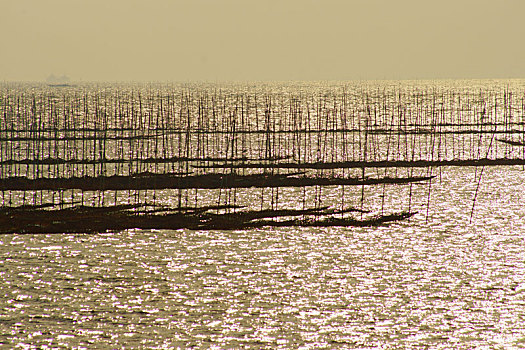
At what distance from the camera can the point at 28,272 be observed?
31406mm

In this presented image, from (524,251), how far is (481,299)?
9.24 metres

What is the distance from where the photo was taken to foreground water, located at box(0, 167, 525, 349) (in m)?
24.3

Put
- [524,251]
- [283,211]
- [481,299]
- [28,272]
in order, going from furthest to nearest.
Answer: [283,211] < [524,251] < [28,272] < [481,299]

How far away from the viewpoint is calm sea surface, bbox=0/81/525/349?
958 inches

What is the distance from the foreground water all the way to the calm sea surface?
0.07 meters

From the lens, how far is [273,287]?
29.9 metres

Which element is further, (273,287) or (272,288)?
(273,287)

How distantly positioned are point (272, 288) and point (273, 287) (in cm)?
15

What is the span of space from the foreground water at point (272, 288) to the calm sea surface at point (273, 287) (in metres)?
0.07

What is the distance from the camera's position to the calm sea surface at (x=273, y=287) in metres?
24.3

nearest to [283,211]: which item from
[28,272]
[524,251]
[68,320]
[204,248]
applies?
[204,248]

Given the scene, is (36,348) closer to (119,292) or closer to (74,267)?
(119,292)

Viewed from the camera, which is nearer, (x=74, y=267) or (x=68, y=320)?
(x=68, y=320)

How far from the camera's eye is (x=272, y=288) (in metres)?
29.8
